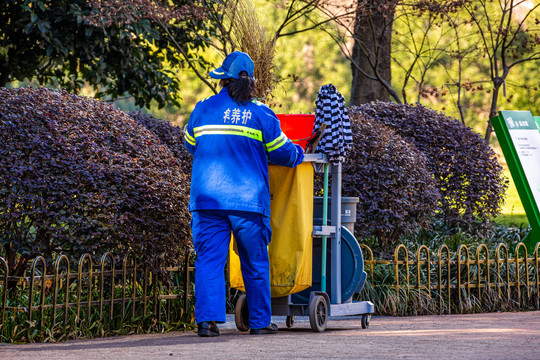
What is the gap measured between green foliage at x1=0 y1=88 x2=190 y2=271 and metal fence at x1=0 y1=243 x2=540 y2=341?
17 centimetres

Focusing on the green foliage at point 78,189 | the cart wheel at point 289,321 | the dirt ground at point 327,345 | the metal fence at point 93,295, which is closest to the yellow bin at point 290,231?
the dirt ground at point 327,345

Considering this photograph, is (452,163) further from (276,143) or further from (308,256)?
(276,143)

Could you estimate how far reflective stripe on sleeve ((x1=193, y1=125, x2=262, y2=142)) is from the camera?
539 cm

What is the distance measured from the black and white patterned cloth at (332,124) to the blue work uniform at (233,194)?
37 centimetres

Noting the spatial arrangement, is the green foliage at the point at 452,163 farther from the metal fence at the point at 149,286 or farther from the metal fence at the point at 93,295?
the metal fence at the point at 93,295

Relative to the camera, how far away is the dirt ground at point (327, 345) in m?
4.43

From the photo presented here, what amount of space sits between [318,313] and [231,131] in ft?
4.89

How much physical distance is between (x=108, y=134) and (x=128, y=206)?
652 mm

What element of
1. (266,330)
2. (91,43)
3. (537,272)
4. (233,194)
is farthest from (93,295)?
(91,43)

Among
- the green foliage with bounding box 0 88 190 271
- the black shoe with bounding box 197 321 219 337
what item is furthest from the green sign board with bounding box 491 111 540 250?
the black shoe with bounding box 197 321 219 337

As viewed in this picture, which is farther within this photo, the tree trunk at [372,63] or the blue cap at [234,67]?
the tree trunk at [372,63]

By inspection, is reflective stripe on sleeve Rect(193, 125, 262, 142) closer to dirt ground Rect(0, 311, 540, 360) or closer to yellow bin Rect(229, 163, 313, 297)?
yellow bin Rect(229, 163, 313, 297)

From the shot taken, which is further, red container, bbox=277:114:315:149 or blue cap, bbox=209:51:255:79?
red container, bbox=277:114:315:149

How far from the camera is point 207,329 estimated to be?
5348 millimetres
